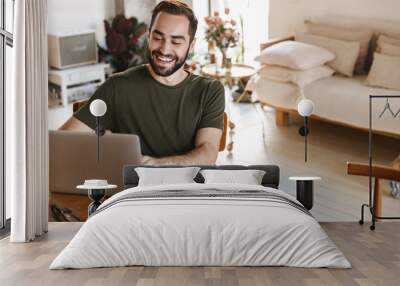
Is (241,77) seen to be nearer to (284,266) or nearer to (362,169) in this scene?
(362,169)

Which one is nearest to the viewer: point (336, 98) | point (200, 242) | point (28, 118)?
point (200, 242)

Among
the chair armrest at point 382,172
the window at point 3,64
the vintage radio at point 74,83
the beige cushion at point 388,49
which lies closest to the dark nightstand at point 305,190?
the chair armrest at point 382,172

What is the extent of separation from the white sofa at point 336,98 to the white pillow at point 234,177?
2.15 ft

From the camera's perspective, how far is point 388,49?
23.3 ft

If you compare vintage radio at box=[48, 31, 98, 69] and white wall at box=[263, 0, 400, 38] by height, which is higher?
white wall at box=[263, 0, 400, 38]

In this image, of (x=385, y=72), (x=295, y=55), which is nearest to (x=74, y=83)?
→ (x=295, y=55)

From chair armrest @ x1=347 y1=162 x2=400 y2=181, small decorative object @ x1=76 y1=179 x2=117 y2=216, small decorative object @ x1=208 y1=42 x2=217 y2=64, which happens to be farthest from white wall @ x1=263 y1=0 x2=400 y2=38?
small decorative object @ x1=76 y1=179 x2=117 y2=216

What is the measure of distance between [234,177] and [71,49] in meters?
1.71

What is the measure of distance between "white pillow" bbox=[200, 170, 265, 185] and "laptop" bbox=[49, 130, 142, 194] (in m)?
0.67

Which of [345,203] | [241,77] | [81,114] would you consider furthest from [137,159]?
[345,203]

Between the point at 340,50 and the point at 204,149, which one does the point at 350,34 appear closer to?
the point at 340,50

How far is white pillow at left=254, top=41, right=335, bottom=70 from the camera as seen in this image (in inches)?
287

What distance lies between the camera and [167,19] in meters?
7.31

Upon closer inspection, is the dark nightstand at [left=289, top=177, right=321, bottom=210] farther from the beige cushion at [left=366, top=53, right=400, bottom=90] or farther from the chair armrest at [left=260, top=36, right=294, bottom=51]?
the chair armrest at [left=260, top=36, right=294, bottom=51]
